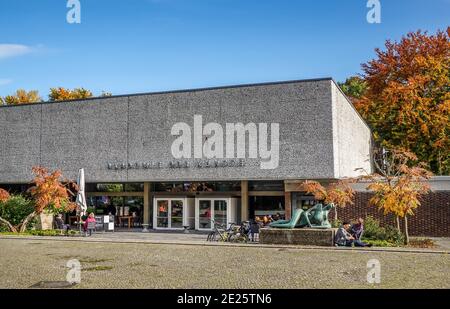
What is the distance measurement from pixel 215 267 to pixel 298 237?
6.64 metres

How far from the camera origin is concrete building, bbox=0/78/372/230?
27.2 metres

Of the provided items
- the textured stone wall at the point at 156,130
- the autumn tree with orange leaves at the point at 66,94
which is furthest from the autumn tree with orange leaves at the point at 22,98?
the textured stone wall at the point at 156,130

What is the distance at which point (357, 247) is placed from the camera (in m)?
19.0

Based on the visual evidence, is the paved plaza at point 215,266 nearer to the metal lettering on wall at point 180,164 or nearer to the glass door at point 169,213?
the metal lettering on wall at point 180,164

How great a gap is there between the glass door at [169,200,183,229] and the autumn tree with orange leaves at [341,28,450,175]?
60.2ft

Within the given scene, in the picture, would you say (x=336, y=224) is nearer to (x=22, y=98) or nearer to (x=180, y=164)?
(x=180, y=164)

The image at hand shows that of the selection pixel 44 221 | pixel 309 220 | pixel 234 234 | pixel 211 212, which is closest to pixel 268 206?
pixel 211 212

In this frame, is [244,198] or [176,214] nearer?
[244,198]

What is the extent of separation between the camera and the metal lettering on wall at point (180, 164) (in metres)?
28.2

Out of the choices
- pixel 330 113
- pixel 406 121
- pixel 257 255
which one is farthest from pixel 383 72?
pixel 257 255

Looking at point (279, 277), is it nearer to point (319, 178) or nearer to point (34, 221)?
point (319, 178)

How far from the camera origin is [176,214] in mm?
31625

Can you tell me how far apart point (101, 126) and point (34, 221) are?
257 inches
